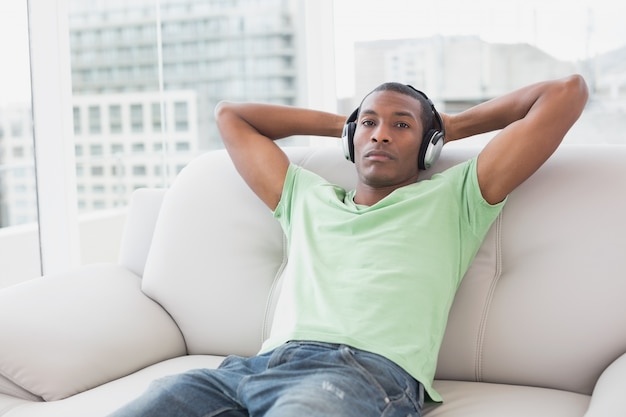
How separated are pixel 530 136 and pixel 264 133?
73 cm

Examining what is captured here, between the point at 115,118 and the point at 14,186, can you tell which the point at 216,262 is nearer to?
the point at 14,186

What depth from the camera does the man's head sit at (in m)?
1.77

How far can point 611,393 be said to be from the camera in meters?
1.34

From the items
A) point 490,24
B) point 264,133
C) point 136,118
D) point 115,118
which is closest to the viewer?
point 264,133

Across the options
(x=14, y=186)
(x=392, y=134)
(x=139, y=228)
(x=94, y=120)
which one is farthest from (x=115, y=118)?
(x=392, y=134)

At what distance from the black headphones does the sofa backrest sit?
7cm

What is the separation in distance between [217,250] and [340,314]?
1.66 feet

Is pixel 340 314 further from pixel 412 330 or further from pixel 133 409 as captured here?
pixel 133 409

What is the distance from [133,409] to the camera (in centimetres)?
137

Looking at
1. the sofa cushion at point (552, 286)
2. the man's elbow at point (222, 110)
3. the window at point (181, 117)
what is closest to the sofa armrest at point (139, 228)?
the man's elbow at point (222, 110)

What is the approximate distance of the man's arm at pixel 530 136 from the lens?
1.63 meters

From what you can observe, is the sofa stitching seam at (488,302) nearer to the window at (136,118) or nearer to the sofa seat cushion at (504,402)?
the sofa seat cushion at (504,402)

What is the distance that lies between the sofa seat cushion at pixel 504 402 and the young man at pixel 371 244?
6 cm

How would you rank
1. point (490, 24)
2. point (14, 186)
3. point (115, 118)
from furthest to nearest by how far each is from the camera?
point (115, 118) < point (14, 186) < point (490, 24)
